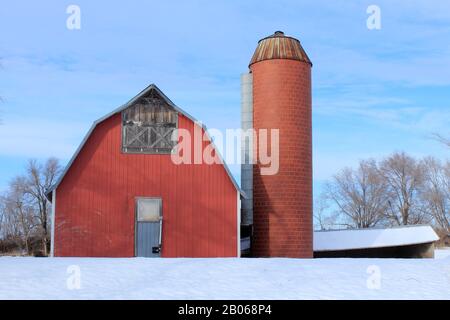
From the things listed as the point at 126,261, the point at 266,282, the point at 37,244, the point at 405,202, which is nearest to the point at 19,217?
the point at 37,244

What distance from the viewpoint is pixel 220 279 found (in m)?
13.5

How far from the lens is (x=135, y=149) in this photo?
21125 millimetres

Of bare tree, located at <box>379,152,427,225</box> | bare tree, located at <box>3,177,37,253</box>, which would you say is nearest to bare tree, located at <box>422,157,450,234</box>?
bare tree, located at <box>379,152,427,225</box>

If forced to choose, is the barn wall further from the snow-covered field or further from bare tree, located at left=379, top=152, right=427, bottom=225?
bare tree, located at left=379, top=152, right=427, bottom=225

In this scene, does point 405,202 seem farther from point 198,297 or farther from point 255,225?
point 198,297

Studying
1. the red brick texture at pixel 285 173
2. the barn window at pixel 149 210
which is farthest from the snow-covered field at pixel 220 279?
the red brick texture at pixel 285 173

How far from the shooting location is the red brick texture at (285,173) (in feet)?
77.5

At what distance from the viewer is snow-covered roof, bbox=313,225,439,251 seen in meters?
31.4

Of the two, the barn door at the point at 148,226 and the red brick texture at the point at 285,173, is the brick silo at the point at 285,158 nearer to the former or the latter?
the red brick texture at the point at 285,173

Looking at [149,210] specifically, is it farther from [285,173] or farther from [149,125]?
[285,173]

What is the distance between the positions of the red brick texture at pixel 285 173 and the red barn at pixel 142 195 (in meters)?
2.41
